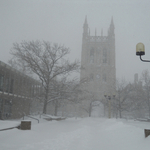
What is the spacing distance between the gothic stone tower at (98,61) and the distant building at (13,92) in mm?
39811

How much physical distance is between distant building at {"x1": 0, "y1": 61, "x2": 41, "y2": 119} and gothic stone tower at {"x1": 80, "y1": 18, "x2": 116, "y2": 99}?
3981 cm

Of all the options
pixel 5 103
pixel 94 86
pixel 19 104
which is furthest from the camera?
pixel 94 86

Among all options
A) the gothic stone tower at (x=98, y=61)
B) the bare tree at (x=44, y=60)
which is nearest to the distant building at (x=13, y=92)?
the bare tree at (x=44, y=60)

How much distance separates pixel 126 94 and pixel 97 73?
33741 millimetres

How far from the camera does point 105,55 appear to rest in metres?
71.8

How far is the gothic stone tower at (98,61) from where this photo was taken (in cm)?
6688

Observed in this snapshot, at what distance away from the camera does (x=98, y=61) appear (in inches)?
2766

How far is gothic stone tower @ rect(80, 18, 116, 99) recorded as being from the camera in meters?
66.9

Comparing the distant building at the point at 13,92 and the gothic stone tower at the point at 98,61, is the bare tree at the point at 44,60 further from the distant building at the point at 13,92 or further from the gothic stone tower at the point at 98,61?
the gothic stone tower at the point at 98,61

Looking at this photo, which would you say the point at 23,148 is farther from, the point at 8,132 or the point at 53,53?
the point at 53,53

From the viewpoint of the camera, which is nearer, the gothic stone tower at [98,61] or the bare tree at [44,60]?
the bare tree at [44,60]

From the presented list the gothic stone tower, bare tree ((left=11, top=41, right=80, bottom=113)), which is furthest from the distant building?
the gothic stone tower

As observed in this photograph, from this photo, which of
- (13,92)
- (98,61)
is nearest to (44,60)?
(13,92)

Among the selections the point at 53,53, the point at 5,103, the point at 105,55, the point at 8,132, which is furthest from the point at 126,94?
the point at 105,55
